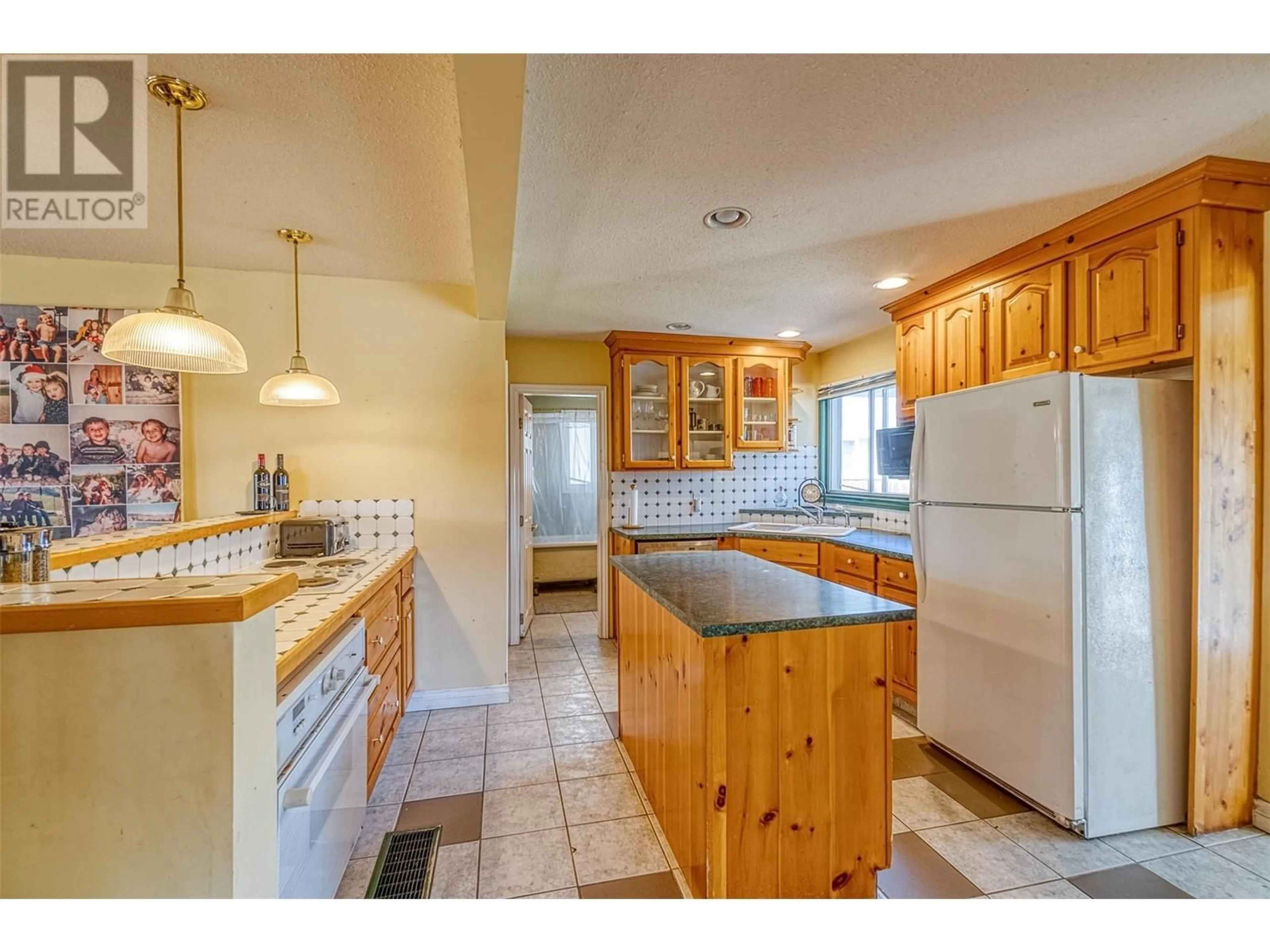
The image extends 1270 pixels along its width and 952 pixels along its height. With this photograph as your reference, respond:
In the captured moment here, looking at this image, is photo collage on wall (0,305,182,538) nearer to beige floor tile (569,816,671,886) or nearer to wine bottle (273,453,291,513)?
wine bottle (273,453,291,513)

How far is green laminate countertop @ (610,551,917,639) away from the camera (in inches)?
53.7

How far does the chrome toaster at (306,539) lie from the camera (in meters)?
2.42

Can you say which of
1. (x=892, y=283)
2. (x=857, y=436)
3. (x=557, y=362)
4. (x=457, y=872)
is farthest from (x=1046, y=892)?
(x=557, y=362)

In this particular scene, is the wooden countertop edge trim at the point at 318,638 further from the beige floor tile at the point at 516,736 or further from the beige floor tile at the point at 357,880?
the beige floor tile at the point at 516,736

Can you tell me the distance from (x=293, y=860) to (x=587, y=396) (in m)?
3.34

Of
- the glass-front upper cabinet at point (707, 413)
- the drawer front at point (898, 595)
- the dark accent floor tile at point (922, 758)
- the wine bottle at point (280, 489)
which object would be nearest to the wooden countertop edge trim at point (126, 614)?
the wine bottle at point (280, 489)

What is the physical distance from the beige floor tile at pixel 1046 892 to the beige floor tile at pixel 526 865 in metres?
1.27

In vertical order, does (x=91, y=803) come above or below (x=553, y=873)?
above

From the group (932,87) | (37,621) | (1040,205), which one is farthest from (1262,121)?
(37,621)

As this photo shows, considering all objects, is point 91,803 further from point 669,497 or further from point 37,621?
point 669,497

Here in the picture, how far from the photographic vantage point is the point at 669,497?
165 inches

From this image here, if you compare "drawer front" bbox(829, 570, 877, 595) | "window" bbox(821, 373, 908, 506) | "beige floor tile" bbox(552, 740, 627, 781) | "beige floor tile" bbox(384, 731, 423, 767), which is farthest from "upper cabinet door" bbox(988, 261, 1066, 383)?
"beige floor tile" bbox(384, 731, 423, 767)

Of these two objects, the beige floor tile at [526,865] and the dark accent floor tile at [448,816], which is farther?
the dark accent floor tile at [448,816]

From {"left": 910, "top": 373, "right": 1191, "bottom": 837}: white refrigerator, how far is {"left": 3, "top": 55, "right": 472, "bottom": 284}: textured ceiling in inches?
86.4
